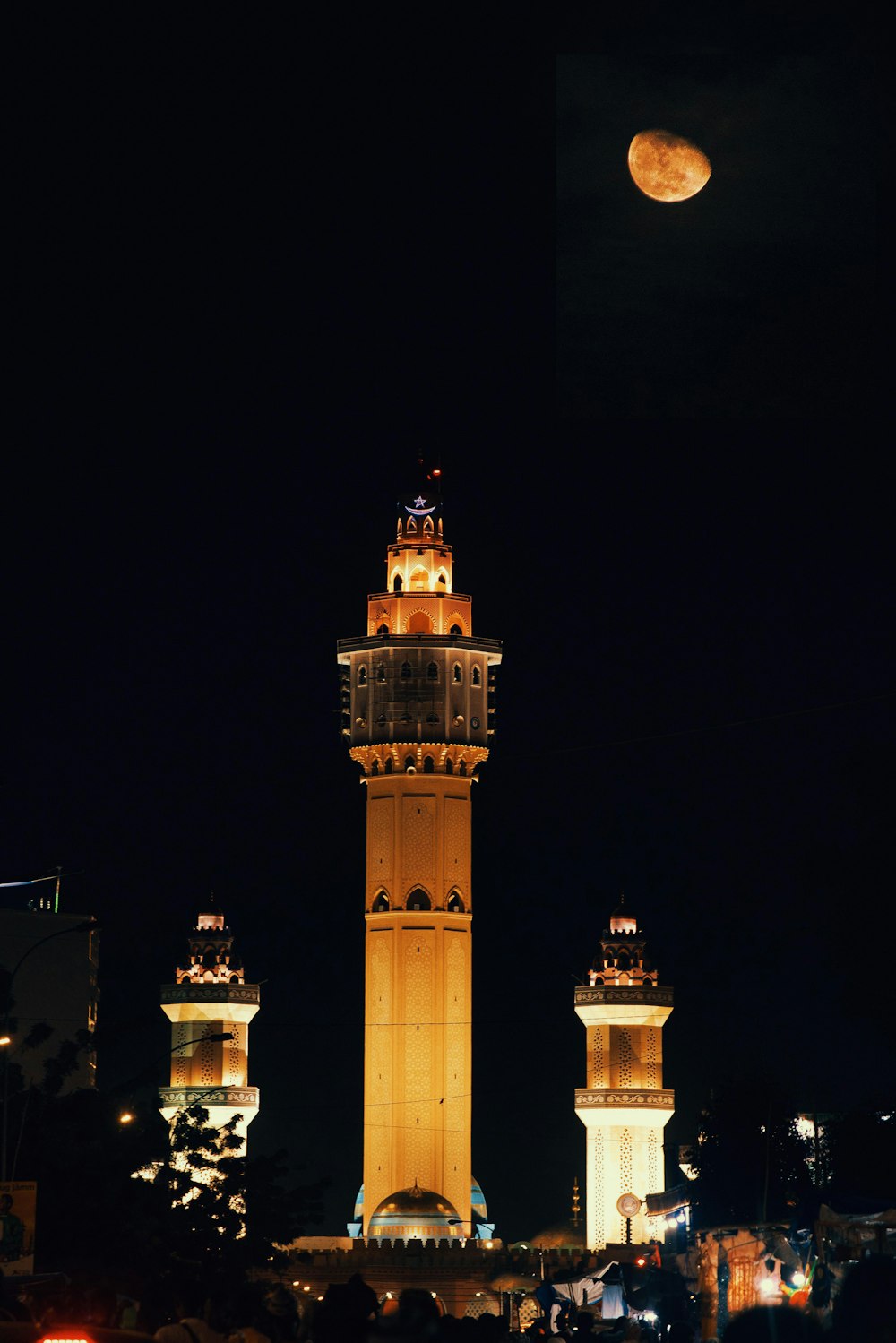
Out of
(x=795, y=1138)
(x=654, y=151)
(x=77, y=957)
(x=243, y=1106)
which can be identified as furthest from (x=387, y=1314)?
(x=243, y=1106)

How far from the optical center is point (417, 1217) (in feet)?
275

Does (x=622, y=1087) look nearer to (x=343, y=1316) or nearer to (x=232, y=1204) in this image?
(x=232, y=1204)

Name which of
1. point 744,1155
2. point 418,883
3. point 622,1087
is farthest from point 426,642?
point 744,1155

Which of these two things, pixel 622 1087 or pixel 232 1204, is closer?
pixel 232 1204

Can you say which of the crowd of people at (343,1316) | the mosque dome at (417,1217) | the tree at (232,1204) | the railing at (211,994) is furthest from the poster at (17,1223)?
the railing at (211,994)

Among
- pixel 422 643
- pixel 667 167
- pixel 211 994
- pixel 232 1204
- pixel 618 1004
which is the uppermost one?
pixel 422 643

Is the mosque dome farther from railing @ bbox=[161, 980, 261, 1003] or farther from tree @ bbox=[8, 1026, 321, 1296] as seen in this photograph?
tree @ bbox=[8, 1026, 321, 1296]

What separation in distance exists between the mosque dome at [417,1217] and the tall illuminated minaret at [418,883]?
7cm

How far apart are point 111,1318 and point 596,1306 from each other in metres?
38.2

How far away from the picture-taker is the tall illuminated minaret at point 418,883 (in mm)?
86062

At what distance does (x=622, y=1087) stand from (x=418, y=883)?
11.3 meters

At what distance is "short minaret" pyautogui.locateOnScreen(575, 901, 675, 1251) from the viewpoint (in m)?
89.2

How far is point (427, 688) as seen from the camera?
8912 cm

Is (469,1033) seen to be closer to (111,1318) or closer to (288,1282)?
(288,1282)
